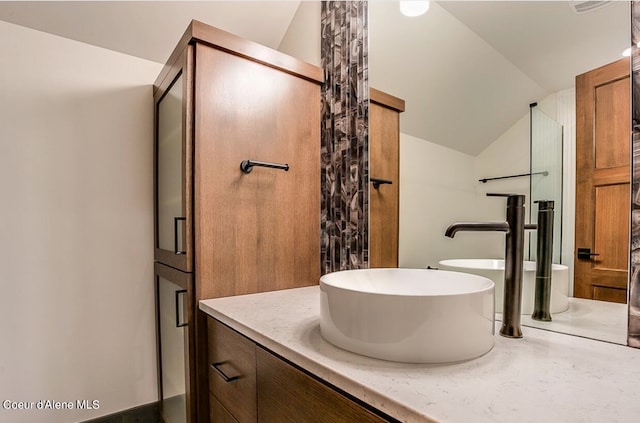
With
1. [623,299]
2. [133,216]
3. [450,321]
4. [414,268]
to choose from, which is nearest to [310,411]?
[450,321]

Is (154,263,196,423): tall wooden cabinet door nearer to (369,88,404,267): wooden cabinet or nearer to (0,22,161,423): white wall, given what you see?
(0,22,161,423): white wall

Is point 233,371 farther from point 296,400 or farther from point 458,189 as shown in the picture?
point 458,189

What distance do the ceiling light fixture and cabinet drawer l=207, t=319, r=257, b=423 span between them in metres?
1.20

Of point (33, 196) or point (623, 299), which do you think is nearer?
point (623, 299)

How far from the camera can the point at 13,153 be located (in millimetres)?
1373

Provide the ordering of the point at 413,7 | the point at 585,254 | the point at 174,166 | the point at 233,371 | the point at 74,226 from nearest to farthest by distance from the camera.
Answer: the point at 585,254
the point at 233,371
the point at 413,7
the point at 174,166
the point at 74,226

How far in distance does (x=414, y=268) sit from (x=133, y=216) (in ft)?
4.36

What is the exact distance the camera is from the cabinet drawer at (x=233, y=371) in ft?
2.81

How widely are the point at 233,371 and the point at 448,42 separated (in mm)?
1201

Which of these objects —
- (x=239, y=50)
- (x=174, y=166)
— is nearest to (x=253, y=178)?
(x=174, y=166)

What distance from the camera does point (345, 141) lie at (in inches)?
55.0

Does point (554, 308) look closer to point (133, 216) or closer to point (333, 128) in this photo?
point (333, 128)

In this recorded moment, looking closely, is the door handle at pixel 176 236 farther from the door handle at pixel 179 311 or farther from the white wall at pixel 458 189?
the white wall at pixel 458 189

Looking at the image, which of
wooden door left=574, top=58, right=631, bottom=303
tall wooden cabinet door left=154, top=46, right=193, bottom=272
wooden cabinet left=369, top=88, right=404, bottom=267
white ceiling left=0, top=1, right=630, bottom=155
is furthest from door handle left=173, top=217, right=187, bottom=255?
wooden door left=574, top=58, right=631, bottom=303
